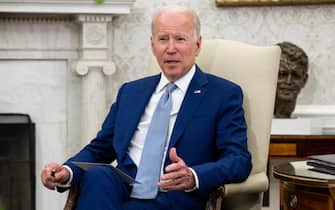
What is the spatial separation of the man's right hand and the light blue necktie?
0.78ft

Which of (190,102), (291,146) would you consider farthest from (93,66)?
(190,102)

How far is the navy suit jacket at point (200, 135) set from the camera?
89.0 inches

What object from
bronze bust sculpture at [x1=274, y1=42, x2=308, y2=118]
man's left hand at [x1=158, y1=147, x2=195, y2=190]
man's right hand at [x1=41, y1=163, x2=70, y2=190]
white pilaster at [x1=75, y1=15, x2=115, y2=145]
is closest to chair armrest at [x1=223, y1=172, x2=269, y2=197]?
man's left hand at [x1=158, y1=147, x2=195, y2=190]

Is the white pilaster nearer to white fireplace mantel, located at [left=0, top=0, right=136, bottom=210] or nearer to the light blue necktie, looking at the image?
white fireplace mantel, located at [left=0, top=0, right=136, bottom=210]

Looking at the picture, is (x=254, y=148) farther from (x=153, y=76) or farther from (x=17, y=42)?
(x=17, y=42)

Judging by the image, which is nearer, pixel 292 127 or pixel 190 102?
pixel 190 102

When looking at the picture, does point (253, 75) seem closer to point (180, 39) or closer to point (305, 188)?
point (180, 39)

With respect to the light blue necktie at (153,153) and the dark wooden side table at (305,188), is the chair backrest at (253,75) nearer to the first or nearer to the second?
the dark wooden side table at (305,188)

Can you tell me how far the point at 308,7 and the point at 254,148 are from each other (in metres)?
1.70

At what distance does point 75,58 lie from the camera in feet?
13.2

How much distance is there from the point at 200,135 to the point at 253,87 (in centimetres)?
39

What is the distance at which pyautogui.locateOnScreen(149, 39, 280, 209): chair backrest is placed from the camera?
8.49 ft

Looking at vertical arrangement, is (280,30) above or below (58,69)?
above

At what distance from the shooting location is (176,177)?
2.09 m
